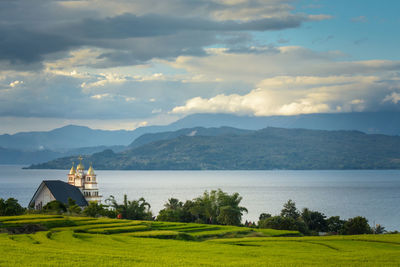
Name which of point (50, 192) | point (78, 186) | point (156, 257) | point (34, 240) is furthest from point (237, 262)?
point (78, 186)

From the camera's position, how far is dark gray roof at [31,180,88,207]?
3350 inches

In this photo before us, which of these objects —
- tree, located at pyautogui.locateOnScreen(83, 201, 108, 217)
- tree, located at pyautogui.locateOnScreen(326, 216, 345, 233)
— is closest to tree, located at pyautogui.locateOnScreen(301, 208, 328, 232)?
tree, located at pyautogui.locateOnScreen(326, 216, 345, 233)

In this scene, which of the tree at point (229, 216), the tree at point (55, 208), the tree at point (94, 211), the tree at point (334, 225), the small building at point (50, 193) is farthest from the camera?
the small building at point (50, 193)

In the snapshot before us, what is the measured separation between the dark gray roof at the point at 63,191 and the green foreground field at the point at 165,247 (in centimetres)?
3335

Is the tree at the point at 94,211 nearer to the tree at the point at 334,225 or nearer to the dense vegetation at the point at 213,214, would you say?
the dense vegetation at the point at 213,214

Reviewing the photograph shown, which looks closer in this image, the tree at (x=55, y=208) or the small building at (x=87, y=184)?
the tree at (x=55, y=208)

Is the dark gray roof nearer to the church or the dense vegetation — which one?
the church

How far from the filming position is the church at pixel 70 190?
85375 millimetres

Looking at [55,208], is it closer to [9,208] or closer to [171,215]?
[9,208]

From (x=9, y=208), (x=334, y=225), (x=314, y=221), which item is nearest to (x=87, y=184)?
(x=9, y=208)

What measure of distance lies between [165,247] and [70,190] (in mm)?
56052

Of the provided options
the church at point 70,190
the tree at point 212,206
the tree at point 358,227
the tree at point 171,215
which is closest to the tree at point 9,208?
the church at point 70,190

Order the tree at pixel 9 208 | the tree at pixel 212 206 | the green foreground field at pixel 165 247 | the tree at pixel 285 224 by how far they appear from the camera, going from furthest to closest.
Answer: the tree at pixel 212 206 → the tree at pixel 285 224 → the tree at pixel 9 208 → the green foreground field at pixel 165 247

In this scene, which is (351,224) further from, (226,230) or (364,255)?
(364,255)
